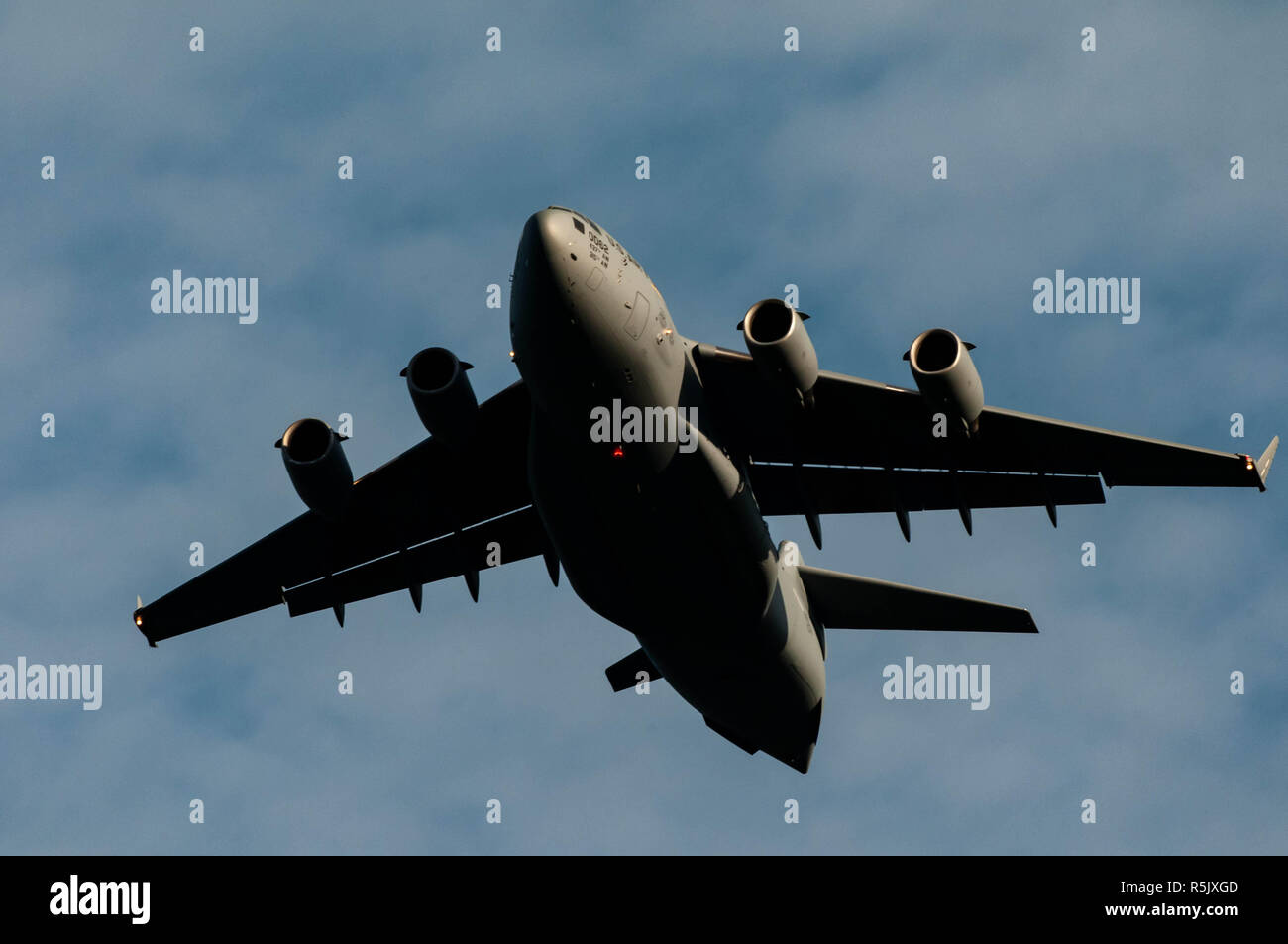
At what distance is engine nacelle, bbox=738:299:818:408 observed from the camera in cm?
1777

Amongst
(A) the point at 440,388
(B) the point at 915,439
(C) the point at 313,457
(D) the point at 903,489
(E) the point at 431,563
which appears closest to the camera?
(A) the point at 440,388

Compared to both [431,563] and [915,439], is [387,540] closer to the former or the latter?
[431,563]

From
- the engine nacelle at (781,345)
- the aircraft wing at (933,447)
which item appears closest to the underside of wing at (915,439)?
the aircraft wing at (933,447)

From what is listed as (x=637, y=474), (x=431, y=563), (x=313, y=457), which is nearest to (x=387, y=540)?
(x=431, y=563)

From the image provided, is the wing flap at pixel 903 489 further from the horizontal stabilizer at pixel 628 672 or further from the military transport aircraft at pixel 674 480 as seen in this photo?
the horizontal stabilizer at pixel 628 672

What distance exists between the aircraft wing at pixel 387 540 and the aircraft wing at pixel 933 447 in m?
3.54

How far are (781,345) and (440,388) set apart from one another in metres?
4.69

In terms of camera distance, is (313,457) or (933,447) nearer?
(313,457)

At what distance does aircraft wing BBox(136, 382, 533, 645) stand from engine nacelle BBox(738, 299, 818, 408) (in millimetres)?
4613

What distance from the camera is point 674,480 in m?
18.2

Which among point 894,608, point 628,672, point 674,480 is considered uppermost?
point 674,480

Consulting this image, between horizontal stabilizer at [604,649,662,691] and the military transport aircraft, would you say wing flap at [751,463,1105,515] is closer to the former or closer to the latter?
the military transport aircraft

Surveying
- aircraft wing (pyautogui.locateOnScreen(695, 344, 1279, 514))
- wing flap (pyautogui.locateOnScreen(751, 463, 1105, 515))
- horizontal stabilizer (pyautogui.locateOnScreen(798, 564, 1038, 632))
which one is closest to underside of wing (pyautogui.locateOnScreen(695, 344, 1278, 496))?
aircraft wing (pyautogui.locateOnScreen(695, 344, 1279, 514))

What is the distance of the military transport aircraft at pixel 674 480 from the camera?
17422 mm
